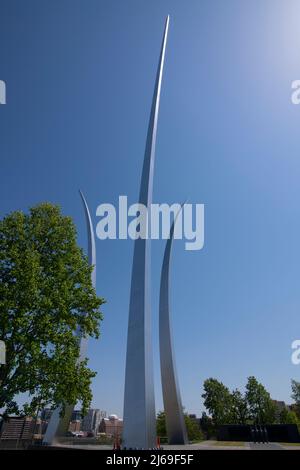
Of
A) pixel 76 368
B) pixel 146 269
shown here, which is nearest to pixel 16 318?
pixel 76 368

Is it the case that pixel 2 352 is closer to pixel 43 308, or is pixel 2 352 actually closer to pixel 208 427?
pixel 43 308

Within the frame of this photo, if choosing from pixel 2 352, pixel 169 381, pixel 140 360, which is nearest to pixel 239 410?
pixel 169 381

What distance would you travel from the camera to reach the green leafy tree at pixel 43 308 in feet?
48.2

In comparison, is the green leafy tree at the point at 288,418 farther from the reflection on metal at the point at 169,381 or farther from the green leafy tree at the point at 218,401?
the reflection on metal at the point at 169,381

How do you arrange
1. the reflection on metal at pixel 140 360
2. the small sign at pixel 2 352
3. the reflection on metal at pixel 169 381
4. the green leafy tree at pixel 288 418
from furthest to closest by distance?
the green leafy tree at pixel 288 418
the reflection on metal at pixel 169 381
the reflection on metal at pixel 140 360
the small sign at pixel 2 352

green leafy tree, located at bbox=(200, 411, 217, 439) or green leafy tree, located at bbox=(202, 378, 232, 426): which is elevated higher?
green leafy tree, located at bbox=(202, 378, 232, 426)

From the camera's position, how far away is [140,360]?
21094mm

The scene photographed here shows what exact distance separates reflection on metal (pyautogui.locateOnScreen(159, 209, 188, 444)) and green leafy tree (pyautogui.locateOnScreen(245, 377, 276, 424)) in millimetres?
35001

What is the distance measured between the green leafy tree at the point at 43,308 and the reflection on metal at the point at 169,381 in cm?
1488

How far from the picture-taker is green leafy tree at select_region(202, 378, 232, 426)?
198ft

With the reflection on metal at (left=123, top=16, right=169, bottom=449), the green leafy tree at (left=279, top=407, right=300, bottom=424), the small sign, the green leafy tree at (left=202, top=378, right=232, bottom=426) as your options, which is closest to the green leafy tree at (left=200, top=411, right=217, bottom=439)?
the green leafy tree at (left=202, top=378, right=232, bottom=426)

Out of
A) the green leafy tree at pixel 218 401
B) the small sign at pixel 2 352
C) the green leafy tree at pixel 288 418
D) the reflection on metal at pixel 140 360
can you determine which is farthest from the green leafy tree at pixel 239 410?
the small sign at pixel 2 352

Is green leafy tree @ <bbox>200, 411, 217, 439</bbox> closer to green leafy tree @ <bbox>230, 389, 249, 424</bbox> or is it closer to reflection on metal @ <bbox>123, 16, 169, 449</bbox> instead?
green leafy tree @ <bbox>230, 389, 249, 424</bbox>

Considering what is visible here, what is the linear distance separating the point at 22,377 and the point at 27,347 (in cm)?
119
